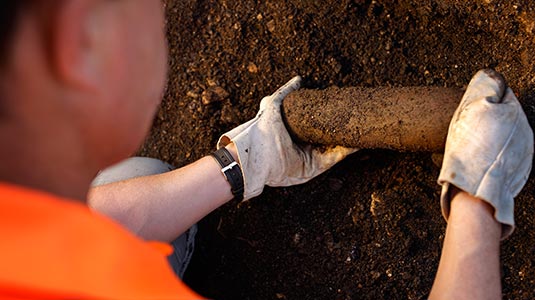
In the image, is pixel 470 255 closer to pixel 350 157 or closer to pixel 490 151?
pixel 490 151

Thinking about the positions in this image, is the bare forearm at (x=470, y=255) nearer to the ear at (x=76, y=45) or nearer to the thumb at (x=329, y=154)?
the thumb at (x=329, y=154)

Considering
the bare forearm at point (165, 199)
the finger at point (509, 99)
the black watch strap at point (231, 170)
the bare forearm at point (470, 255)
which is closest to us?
the bare forearm at point (470, 255)

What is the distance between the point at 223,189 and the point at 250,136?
176 millimetres

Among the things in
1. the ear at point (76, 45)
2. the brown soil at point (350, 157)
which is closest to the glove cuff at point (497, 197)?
the brown soil at point (350, 157)

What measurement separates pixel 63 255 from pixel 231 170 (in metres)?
1.06

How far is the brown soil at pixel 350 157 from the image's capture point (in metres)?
1.97

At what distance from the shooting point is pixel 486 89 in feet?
5.31

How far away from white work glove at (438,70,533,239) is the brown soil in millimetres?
262

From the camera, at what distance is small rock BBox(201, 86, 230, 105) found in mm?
2170

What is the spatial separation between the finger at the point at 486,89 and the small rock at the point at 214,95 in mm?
844

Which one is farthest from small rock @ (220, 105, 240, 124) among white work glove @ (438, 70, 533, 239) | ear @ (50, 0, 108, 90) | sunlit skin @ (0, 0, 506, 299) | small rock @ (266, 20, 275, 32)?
ear @ (50, 0, 108, 90)

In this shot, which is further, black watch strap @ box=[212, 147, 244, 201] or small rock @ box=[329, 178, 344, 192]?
small rock @ box=[329, 178, 344, 192]

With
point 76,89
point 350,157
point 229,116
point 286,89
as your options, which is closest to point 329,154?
point 350,157

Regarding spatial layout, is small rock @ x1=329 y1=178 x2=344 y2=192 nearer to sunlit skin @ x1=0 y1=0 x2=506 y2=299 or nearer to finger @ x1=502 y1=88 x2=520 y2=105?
finger @ x1=502 y1=88 x2=520 y2=105
